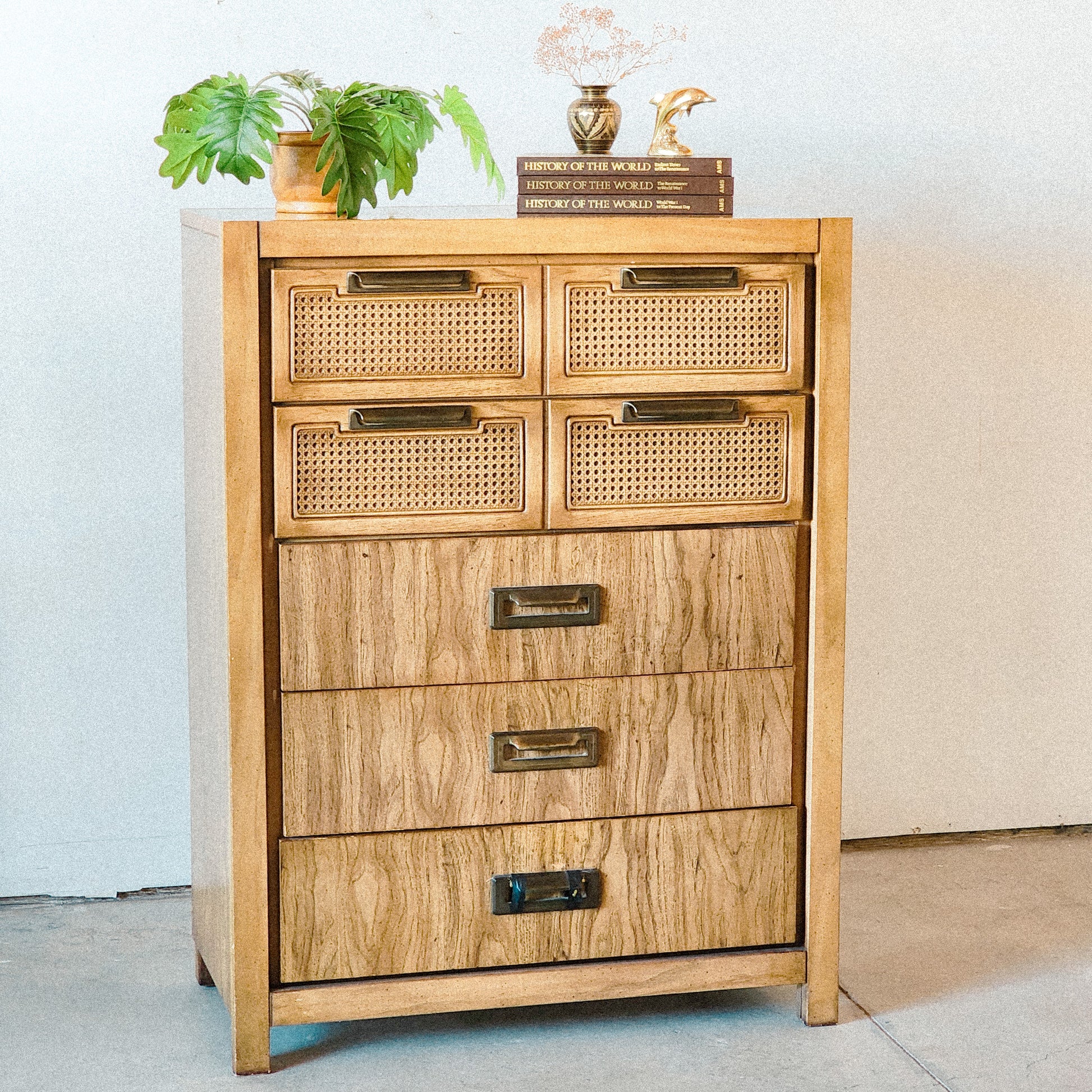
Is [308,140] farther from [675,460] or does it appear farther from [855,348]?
[855,348]

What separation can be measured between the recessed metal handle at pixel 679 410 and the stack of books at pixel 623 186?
0.81ft

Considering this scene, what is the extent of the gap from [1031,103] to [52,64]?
1.65m

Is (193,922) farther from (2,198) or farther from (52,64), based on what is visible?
(52,64)


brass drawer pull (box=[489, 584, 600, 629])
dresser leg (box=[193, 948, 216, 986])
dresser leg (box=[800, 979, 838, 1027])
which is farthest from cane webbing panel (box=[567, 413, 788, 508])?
dresser leg (box=[193, 948, 216, 986])

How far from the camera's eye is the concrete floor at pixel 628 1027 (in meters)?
2.04

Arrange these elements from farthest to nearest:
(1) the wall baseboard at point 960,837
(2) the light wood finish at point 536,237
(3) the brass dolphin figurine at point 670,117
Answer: (1) the wall baseboard at point 960,837 < (3) the brass dolphin figurine at point 670,117 < (2) the light wood finish at point 536,237

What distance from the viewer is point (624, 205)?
2041 mm

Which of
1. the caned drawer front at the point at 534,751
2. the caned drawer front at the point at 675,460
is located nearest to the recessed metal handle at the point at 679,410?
the caned drawer front at the point at 675,460

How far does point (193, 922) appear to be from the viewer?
7.88 ft

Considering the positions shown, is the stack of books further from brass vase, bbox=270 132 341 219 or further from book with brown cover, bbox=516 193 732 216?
brass vase, bbox=270 132 341 219

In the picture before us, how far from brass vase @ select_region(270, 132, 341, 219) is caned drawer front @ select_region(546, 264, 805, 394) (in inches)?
Result: 12.6

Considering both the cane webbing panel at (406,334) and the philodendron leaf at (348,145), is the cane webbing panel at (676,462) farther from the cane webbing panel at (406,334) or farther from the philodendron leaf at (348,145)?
the philodendron leaf at (348,145)

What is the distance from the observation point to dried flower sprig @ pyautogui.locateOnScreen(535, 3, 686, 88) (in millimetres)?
2406

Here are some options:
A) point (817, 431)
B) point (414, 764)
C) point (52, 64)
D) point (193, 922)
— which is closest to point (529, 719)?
point (414, 764)
